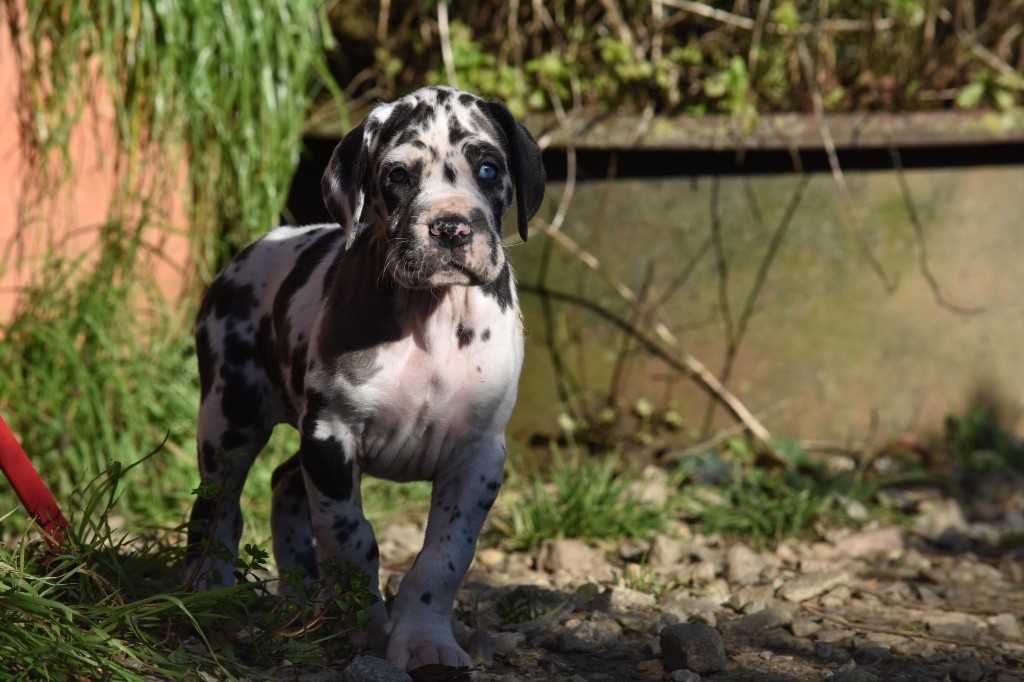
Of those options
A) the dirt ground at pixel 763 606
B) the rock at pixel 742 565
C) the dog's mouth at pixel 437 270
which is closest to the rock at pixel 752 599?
the dirt ground at pixel 763 606

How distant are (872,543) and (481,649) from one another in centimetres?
206

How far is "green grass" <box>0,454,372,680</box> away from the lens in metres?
2.39

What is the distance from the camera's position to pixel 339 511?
2.94 metres

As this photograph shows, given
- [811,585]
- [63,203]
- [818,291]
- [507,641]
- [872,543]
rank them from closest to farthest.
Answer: [507,641]
[811,585]
[872,543]
[63,203]
[818,291]

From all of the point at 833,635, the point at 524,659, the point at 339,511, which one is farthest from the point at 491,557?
the point at 339,511

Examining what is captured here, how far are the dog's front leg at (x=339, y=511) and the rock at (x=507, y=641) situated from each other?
1.10 feet

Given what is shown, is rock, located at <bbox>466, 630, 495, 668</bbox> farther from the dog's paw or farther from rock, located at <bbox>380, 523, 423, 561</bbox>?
rock, located at <bbox>380, 523, 423, 561</bbox>

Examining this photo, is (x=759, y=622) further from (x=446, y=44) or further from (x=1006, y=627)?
(x=446, y=44)

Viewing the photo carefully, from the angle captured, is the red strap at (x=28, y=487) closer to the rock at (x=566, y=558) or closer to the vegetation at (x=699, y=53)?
the rock at (x=566, y=558)

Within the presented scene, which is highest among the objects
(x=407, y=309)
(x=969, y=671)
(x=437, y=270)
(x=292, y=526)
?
(x=437, y=270)

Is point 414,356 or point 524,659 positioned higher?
point 414,356

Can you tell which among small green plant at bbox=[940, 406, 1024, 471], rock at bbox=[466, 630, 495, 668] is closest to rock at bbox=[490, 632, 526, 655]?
rock at bbox=[466, 630, 495, 668]

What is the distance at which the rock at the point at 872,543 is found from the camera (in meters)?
4.46

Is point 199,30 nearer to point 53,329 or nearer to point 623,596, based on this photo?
point 53,329
